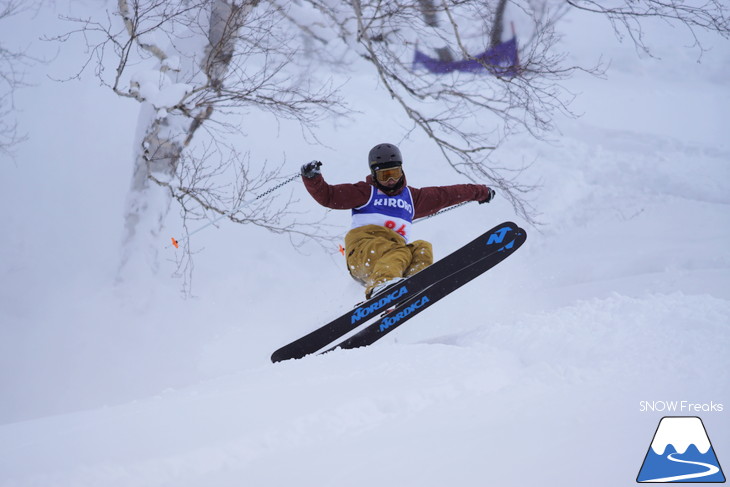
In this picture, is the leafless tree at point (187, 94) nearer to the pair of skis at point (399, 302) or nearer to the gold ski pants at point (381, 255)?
the gold ski pants at point (381, 255)

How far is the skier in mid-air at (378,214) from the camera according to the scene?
4707mm

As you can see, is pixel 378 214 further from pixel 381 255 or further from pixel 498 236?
pixel 498 236

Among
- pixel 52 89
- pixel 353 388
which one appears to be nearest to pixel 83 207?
pixel 52 89

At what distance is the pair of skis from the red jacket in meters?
0.77

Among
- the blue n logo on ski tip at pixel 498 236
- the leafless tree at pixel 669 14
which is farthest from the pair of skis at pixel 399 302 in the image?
the leafless tree at pixel 669 14

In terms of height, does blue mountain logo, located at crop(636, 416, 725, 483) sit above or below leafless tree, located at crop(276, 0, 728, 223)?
below

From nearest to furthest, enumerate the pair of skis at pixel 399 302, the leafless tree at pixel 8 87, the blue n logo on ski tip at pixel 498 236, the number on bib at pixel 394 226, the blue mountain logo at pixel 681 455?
the blue mountain logo at pixel 681 455 < the pair of skis at pixel 399 302 < the blue n logo on ski tip at pixel 498 236 < the number on bib at pixel 394 226 < the leafless tree at pixel 8 87

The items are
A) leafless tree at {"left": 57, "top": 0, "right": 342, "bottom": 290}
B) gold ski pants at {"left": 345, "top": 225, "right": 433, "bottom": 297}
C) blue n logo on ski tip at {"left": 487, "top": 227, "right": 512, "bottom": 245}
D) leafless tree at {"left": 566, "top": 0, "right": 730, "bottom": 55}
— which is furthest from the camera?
leafless tree at {"left": 57, "top": 0, "right": 342, "bottom": 290}

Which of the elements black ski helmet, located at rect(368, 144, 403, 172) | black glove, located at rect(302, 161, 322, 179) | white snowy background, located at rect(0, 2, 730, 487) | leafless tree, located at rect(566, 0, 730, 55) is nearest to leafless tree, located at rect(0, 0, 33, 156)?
white snowy background, located at rect(0, 2, 730, 487)

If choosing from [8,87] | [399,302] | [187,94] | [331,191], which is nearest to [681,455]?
[399,302]

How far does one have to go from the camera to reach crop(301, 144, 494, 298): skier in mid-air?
4.71 metres

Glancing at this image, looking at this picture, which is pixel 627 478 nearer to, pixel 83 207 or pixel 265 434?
pixel 265 434

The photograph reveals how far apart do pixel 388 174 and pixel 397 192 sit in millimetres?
205

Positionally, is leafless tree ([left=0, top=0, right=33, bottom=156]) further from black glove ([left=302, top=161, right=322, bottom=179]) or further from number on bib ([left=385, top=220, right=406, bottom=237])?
number on bib ([left=385, top=220, right=406, bottom=237])
